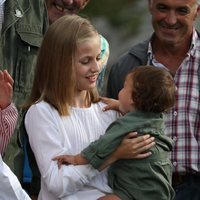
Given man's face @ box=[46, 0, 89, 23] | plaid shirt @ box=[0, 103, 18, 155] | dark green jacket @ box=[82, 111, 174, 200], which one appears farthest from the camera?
man's face @ box=[46, 0, 89, 23]

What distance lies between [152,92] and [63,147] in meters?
0.48

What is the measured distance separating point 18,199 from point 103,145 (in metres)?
0.73

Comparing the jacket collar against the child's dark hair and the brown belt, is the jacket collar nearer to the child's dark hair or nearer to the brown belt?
the child's dark hair

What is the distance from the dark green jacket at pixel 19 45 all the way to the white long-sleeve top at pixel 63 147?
63 cm

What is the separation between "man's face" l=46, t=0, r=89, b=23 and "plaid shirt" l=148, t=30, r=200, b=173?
0.79 metres

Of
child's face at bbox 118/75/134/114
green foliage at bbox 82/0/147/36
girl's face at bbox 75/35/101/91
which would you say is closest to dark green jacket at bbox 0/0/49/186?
girl's face at bbox 75/35/101/91

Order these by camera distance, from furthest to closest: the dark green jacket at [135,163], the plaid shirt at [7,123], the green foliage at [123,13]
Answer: the green foliage at [123,13] → the plaid shirt at [7,123] → the dark green jacket at [135,163]

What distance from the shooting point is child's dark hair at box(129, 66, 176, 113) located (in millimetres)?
3701

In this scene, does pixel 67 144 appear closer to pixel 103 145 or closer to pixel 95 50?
pixel 103 145

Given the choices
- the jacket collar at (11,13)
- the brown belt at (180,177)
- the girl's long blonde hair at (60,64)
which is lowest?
the brown belt at (180,177)

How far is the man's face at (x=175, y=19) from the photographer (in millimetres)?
4551

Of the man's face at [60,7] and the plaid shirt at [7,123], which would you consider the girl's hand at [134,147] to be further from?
the man's face at [60,7]

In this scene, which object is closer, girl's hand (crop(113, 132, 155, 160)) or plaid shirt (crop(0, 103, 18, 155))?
girl's hand (crop(113, 132, 155, 160))

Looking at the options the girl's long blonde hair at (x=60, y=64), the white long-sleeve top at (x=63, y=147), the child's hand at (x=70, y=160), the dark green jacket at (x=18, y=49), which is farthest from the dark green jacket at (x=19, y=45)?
the child's hand at (x=70, y=160)
